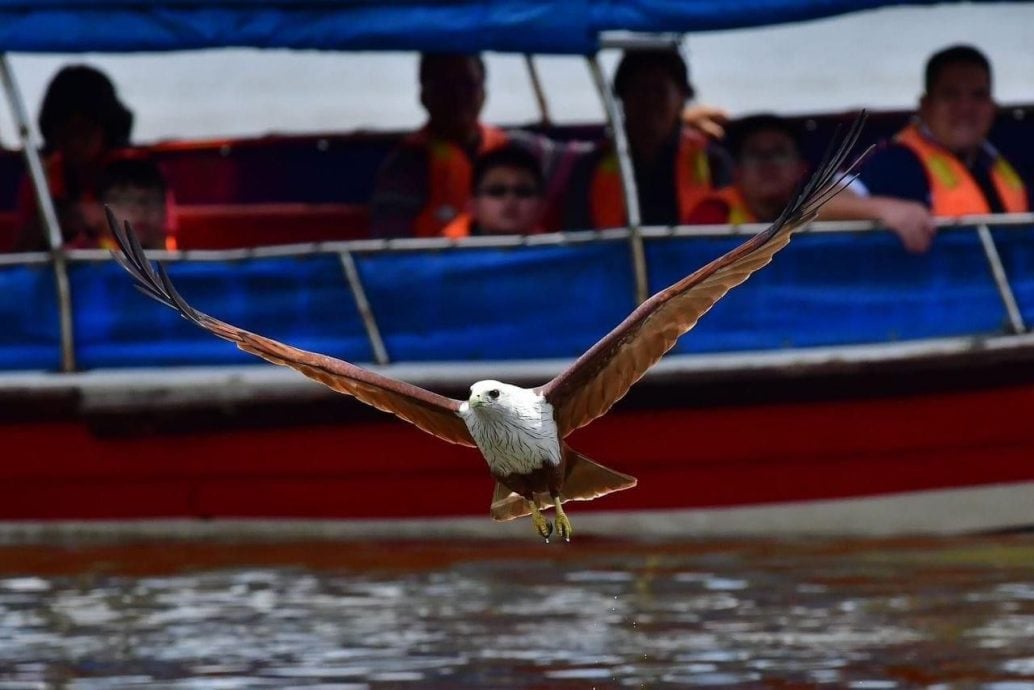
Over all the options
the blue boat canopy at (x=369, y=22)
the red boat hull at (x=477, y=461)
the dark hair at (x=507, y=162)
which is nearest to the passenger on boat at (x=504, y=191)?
the dark hair at (x=507, y=162)

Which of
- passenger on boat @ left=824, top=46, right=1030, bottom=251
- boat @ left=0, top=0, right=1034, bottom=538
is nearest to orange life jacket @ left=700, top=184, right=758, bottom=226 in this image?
passenger on boat @ left=824, top=46, right=1030, bottom=251

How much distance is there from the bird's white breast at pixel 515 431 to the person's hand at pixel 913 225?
2.95 metres

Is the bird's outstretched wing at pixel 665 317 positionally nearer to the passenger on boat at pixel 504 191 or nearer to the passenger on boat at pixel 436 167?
the passenger on boat at pixel 504 191

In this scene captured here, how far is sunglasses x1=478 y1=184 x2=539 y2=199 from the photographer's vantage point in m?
11.5

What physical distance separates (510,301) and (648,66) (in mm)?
1128

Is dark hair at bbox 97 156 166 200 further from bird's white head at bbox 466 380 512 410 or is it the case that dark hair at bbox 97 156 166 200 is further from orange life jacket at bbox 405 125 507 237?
bird's white head at bbox 466 380 512 410

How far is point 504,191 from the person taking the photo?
11.5 meters

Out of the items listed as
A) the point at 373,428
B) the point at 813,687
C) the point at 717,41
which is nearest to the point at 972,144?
the point at 373,428

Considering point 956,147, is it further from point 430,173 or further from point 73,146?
point 73,146

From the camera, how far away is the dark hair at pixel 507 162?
11445 millimetres

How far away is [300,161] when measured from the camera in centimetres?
1454

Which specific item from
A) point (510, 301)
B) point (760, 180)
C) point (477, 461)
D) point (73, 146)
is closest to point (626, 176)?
point (510, 301)

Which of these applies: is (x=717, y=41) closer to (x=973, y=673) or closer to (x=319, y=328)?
(x=319, y=328)

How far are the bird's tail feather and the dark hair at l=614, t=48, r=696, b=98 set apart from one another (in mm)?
2970
